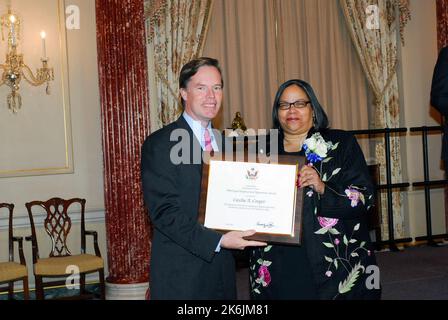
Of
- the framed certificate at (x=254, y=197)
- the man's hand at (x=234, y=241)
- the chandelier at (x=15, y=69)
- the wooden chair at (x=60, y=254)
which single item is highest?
the chandelier at (x=15, y=69)

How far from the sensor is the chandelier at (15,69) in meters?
6.69

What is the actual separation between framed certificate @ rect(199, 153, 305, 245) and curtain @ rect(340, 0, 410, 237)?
6.09 m

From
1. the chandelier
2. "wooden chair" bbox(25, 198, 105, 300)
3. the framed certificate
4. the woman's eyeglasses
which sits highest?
the chandelier

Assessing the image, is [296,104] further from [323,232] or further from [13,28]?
[13,28]

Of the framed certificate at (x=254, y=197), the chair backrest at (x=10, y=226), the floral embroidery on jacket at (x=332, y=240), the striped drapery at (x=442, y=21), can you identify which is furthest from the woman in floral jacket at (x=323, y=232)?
the striped drapery at (x=442, y=21)

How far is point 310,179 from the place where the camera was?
287 centimetres

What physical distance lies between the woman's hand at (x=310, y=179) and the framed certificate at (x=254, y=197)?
27 mm

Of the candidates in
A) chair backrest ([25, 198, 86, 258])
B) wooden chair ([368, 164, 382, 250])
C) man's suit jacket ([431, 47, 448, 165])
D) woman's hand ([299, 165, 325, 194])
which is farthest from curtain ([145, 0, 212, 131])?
→ woman's hand ([299, 165, 325, 194])

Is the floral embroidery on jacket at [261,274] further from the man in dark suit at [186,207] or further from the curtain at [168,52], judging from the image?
the curtain at [168,52]

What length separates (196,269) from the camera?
2.71 metres

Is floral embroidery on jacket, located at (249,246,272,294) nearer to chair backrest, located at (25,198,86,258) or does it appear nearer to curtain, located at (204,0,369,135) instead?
chair backrest, located at (25,198,86,258)

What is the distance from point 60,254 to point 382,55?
183 inches

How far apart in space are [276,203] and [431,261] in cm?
523

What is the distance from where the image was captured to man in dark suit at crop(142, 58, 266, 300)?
8.70ft
